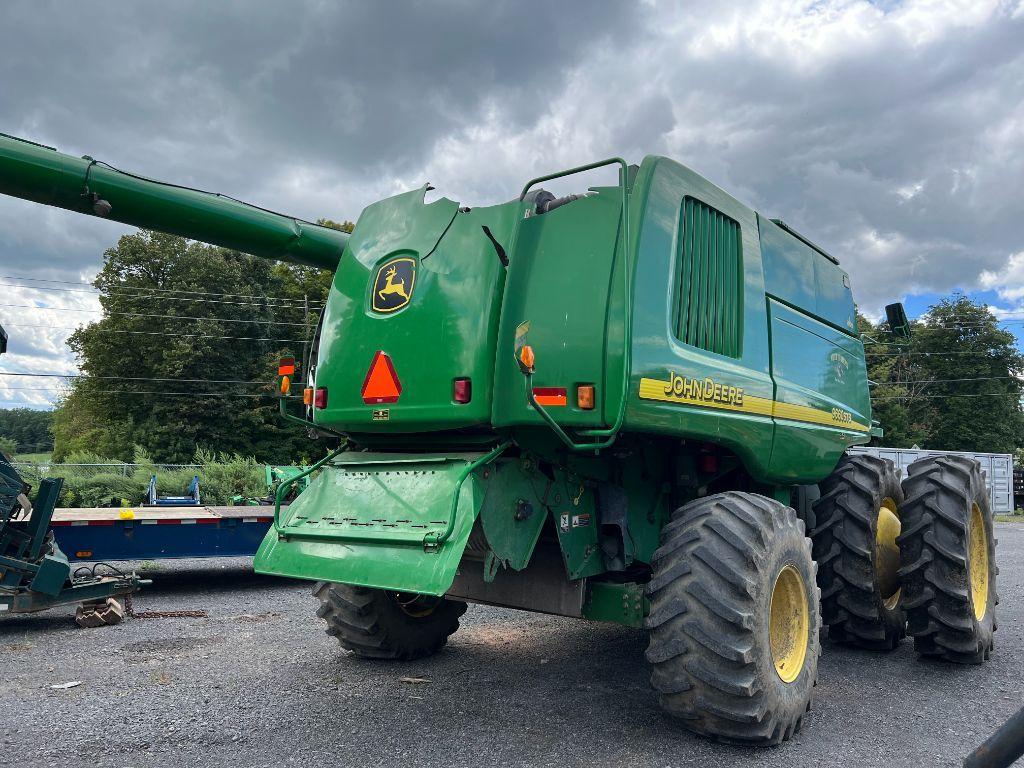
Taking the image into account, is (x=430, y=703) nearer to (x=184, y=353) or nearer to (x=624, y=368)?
(x=624, y=368)

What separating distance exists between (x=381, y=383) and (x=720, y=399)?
203cm

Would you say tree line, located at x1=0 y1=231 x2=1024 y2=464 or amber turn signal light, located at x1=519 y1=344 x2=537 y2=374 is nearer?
amber turn signal light, located at x1=519 y1=344 x2=537 y2=374

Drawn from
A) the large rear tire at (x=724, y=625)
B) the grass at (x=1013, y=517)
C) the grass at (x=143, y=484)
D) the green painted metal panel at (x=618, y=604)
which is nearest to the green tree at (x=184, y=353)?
the grass at (x=143, y=484)

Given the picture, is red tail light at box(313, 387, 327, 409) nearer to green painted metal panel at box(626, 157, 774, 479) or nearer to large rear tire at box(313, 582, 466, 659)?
large rear tire at box(313, 582, 466, 659)

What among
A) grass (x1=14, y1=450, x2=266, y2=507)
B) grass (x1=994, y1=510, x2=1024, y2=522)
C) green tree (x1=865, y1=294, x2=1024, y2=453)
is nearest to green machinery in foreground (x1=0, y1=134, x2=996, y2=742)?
grass (x1=14, y1=450, x2=266, y2=507)

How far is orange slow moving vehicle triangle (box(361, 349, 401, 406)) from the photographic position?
468 cm

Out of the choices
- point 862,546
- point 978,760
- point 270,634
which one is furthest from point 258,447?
point 978,760

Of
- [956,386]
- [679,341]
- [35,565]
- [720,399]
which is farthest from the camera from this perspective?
[956,386]

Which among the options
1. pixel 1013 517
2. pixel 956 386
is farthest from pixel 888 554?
pixel 956 386

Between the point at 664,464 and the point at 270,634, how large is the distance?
4.09 meters

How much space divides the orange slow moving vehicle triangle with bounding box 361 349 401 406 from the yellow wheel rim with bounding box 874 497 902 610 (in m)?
4.16

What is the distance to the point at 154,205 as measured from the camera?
6020 mm

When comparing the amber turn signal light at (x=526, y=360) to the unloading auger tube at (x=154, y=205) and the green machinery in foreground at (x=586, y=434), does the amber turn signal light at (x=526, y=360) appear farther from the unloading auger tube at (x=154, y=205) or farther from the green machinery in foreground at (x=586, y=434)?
the unloading auger tube at (x=154, y=205)

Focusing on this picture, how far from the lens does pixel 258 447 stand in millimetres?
35594
